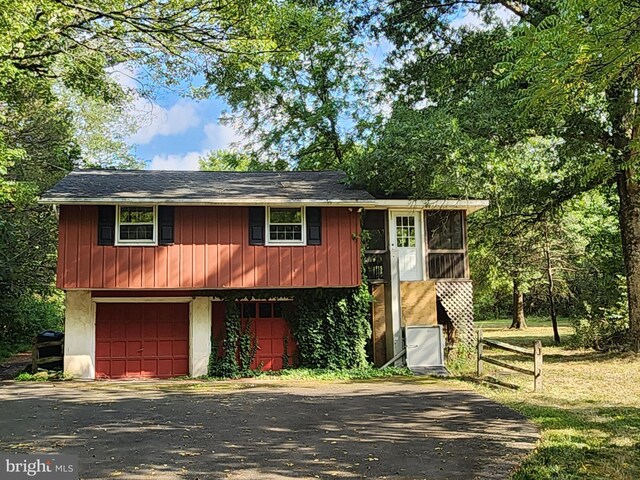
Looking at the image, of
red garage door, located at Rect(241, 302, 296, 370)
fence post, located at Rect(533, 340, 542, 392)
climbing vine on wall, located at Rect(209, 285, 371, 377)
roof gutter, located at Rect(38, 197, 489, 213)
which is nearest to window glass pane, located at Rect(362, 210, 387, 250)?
roof gutter, located at Rect(38, 197, 489, 213)

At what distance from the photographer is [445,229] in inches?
656

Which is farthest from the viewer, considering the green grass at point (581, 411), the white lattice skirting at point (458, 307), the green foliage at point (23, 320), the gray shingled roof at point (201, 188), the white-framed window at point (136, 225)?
the green foliage at point (23, 320)

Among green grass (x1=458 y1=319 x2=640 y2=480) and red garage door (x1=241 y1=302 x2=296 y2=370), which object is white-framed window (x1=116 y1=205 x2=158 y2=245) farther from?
green grass (x1=458 y1=319 x2=640 y2=480)

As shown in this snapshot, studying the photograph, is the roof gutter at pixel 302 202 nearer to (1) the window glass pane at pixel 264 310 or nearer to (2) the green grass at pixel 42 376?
(1) the window glass pane at pixel 264 310

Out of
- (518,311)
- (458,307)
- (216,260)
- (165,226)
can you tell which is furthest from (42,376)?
(518,311)

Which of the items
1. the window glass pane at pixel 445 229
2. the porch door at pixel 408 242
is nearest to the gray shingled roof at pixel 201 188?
the porch door at pixel 408 242

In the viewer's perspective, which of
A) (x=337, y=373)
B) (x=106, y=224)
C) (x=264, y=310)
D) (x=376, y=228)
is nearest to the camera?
(x=106, y=224)

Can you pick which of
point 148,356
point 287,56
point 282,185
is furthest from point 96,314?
point 287,56

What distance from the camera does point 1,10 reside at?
9.77 metres

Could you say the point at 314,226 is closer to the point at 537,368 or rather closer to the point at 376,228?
the point at 376,228

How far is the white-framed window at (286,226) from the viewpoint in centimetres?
1527

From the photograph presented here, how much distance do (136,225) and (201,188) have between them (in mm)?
2056

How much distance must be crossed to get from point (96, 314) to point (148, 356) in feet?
5.78

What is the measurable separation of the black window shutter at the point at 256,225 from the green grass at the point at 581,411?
6.26m
